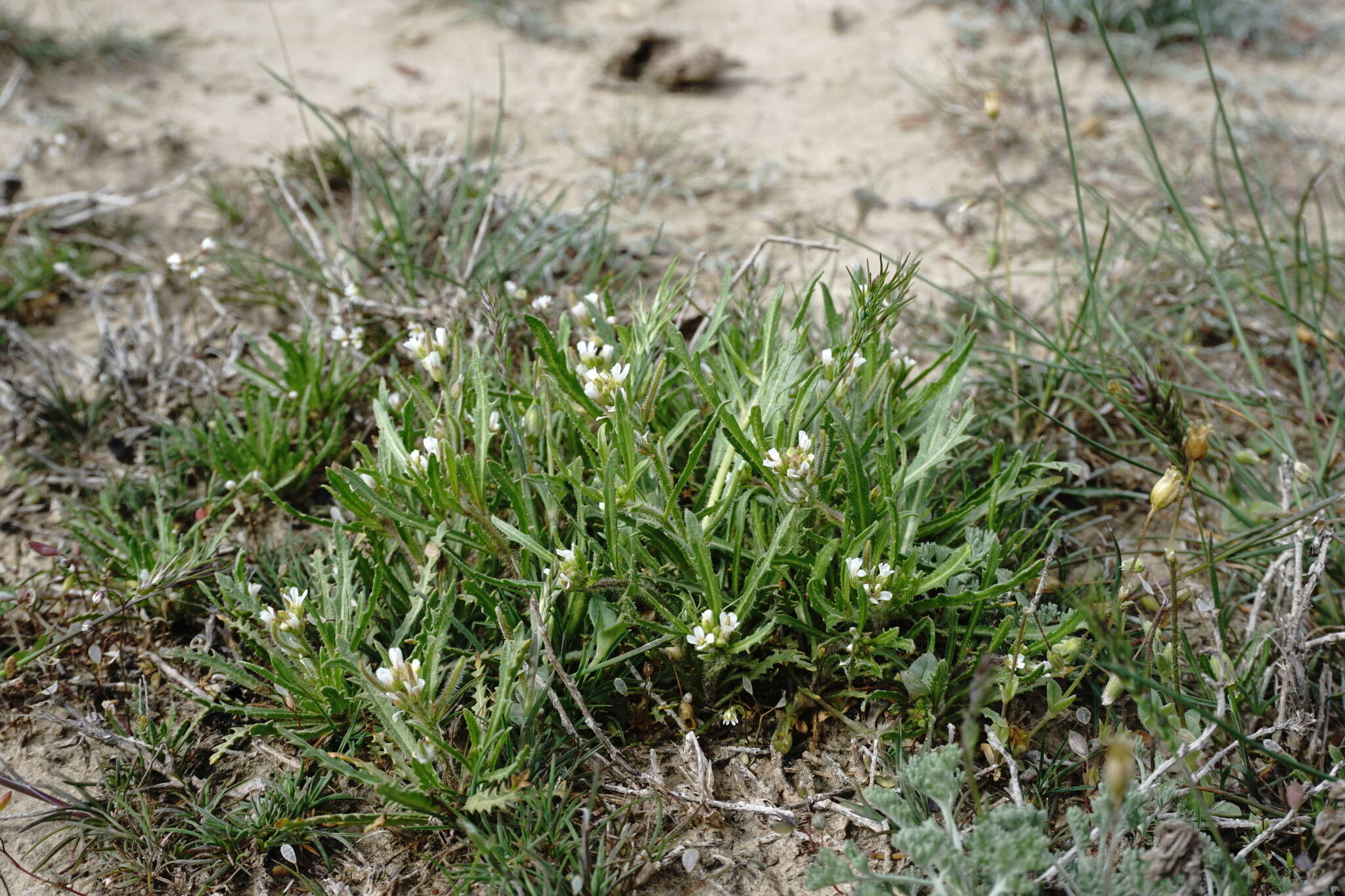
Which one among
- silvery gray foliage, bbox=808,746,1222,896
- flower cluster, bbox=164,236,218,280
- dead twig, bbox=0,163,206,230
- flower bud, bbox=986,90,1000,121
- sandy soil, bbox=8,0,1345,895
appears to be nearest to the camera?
silvery gray foliage, bbox=808,746,1222,896

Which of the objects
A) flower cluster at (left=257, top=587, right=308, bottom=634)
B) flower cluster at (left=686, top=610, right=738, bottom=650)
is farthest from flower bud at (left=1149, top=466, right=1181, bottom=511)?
flower cluster at (left=257, top=587, right=308, bottom=634)

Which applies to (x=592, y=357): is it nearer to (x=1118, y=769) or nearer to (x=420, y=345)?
(x=420, y=345)

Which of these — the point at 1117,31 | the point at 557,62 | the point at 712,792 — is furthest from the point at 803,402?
the point at 1117,31

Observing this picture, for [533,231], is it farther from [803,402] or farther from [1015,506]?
[1015,506]

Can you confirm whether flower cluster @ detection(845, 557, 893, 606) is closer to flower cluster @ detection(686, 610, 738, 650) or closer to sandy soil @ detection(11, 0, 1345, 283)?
flower cluster @ detection(686, 610, 738, 650)

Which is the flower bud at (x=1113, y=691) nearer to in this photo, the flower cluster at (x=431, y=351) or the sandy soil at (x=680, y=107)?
the flower cluster at (x=431, y=351)

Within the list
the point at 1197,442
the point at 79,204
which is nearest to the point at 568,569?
the point at 1197,442
